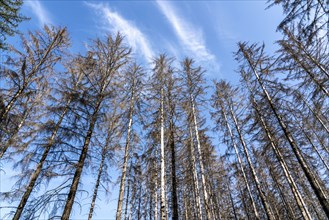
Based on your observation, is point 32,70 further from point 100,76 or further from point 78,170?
point 78,170

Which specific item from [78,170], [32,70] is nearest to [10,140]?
[32,70]

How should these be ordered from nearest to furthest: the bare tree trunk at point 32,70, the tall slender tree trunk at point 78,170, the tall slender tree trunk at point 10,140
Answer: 1. the tall slender tree trunk at point 78,170
2. the bare tree trunk at point 32,70
3. the tall slender tree trunk at point 10,140

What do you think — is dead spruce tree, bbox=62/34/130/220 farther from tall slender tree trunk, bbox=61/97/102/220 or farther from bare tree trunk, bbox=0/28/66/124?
bare tree trunk, bbox=0/28/66/124

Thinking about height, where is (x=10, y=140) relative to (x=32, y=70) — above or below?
below

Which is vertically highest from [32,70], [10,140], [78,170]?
[32,70]

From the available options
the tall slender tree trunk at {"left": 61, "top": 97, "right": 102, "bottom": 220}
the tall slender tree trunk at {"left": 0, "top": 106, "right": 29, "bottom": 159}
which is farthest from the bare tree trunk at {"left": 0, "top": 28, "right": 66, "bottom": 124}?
the tall slender tree trunk at {"left": 61, "top": 97, "right": 102, "bottom": 220}

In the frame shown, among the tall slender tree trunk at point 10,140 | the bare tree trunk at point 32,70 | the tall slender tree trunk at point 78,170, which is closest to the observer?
the tall slender tree trunk at point 78,170

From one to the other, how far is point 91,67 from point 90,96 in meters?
1.67

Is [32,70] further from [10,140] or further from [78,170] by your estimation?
[78,170]

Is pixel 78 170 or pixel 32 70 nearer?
pixel 78 170

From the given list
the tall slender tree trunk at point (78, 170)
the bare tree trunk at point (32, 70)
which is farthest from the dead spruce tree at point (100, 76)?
the bare tree trunk at point (32, 70)

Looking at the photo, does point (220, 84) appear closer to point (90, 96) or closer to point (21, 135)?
point (90, 96)

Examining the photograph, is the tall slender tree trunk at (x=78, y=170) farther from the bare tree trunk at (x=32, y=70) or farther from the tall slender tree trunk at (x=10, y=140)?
the tall slender tree trunk at (x=10, y=140)

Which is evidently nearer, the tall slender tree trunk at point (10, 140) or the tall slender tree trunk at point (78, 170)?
the tall slender tree trunk at point (78, 170)
